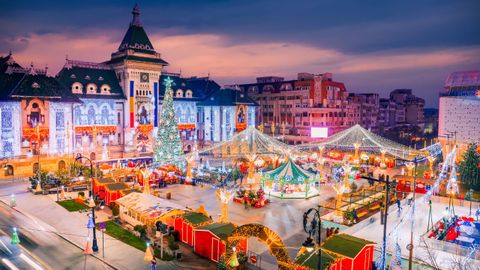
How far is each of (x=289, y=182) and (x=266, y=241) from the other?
59.9ft

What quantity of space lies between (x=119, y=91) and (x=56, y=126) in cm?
1164

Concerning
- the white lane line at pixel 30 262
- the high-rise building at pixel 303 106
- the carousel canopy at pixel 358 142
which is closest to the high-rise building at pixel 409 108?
the high-rise building at pixel 303 106

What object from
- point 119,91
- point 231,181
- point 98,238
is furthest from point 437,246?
point 119,91

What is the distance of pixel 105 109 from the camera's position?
181 ft

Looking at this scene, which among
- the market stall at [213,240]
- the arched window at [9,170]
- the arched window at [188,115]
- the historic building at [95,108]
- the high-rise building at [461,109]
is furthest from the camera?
the arched window at [188,115]

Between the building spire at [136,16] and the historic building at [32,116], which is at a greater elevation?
the building spire at [136,16]

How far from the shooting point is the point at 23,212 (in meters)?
29.4

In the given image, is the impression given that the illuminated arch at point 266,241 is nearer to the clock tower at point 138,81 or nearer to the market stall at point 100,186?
the market stall at point 100,186

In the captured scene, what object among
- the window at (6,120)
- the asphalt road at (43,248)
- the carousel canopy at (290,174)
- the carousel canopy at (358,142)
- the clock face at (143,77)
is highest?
the clock face at (143,77)

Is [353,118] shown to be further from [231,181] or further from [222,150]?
→ [231,181]

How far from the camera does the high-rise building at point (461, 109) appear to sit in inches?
2062

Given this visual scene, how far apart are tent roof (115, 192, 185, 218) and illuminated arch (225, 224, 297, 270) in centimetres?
731

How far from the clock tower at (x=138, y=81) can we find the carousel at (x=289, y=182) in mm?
26310

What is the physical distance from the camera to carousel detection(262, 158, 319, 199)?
35.1 meters
